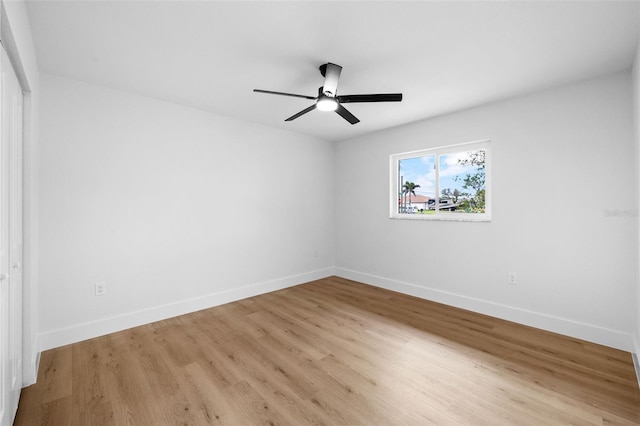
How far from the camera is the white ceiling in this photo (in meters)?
1.75

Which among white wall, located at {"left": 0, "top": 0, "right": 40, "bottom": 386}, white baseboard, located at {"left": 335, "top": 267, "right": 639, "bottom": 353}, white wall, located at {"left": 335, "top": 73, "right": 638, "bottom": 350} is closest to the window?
white wall, located at {"left": 335, "top": 73, "right": 638, "bottom": 350}

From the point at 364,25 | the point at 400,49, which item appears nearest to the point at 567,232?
the point at 400,49

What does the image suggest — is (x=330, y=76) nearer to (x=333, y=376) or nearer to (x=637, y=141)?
(x=333, y=376)

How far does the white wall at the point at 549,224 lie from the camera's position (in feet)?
8.19

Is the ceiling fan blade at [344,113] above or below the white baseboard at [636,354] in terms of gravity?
above

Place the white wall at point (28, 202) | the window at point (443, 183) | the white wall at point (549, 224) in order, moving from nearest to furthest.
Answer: the white wall at point (28, 202) < the white wall at point (549, 224) < the window at point (443, 183)

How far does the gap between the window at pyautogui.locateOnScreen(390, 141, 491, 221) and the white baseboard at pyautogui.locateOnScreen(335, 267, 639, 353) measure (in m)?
0.99

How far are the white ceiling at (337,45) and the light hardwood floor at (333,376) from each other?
8.03 ft

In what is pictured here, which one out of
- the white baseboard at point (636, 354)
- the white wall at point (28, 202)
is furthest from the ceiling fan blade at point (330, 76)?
the white baseboard at point (636, 354)

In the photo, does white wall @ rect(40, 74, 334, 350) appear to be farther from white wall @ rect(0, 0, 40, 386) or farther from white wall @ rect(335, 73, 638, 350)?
white wall @ rect(335, 73, 638, 350)

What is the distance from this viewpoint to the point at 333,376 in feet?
6.82

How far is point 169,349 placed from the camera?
8.19 feet

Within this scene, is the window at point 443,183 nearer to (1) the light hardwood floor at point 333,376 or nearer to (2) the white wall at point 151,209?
(1) the light hardwood floor at point 333,376

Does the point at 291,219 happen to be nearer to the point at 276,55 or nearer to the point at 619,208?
the point at 276,55
